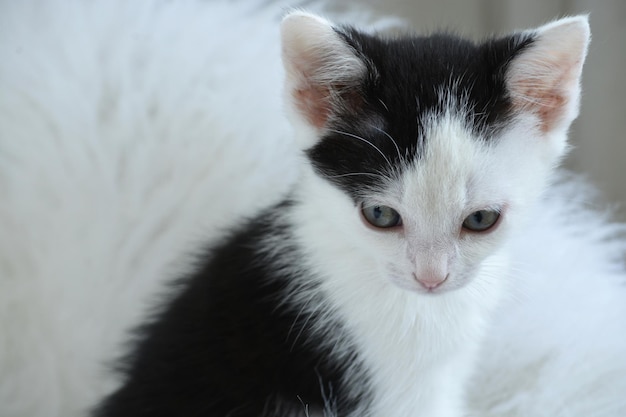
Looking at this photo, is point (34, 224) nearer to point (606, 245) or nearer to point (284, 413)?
point (284, 413)

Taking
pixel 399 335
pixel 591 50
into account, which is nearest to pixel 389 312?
pixel 399 335

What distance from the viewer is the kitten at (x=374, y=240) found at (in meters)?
0.81

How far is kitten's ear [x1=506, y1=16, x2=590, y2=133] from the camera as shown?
0.80 meters

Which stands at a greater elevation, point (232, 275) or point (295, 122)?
point (295, 122)

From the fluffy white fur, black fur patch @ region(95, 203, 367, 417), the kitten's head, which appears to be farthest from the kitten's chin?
the fluffy white fur

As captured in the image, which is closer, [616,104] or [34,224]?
[34,224]

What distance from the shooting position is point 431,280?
816 mm

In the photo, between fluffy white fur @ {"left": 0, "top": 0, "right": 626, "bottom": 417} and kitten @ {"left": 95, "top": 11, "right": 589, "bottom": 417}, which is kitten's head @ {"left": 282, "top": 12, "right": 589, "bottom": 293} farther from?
fluffy white fur @ {"left": 0, "top": 0, "right": 626, "bottom": 417}

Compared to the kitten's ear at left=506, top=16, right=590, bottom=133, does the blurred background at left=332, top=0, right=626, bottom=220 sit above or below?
below

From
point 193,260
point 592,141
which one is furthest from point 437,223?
point 592,141

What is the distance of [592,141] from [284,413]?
Result: 3.24 feet

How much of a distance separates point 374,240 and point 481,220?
0.38ft

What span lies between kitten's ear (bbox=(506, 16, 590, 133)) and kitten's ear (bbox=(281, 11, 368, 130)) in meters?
0.17

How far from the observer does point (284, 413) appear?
96cm
